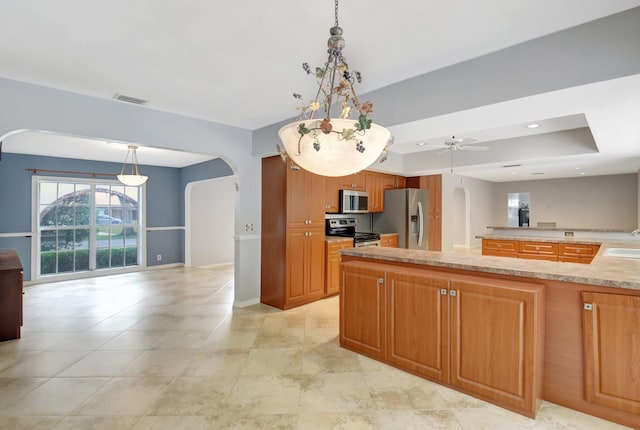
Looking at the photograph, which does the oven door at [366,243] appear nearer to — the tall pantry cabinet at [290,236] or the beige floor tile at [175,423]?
the tall pantry cabinet at [290,236]

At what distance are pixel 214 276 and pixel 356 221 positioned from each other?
3098 mm

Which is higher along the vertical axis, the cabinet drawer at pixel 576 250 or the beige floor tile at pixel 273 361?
the cabinet drawer at pixel 576 250

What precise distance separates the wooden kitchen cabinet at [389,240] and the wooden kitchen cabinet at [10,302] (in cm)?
495

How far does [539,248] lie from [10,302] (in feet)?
21.9

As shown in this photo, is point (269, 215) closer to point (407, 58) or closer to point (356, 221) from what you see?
point (356, 221)

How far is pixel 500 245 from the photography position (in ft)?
16.9

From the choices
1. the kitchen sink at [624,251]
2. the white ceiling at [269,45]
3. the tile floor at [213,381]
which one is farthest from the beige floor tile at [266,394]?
the kitchen sink at [624,251]

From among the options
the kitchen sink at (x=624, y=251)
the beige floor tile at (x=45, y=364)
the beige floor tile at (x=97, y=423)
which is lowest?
the beige floor tile at (x=97, y=423)

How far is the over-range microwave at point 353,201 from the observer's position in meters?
5.25

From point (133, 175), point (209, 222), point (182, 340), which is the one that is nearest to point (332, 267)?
point (182, 340)

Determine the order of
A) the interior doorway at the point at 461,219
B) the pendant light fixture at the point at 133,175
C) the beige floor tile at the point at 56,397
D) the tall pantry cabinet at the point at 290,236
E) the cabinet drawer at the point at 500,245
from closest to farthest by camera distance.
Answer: the beige floor tile at the point at 56,397
the tall pantry cabinet at the point at 290,236
the cabinet drawer at the point at 500,245
the pendant light fixture at the point at 133,175
the interior doorway at the point at 461,219

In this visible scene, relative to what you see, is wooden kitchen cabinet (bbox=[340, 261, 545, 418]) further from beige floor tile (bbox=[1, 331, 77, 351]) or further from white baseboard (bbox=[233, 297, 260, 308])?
beige floor tile (bbox=[1, 331, 77, 351])

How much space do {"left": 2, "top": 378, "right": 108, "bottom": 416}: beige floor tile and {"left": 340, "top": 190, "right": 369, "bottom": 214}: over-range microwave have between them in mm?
3789

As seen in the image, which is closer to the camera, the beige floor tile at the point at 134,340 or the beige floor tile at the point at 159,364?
the beige floor tile at the point at 159,364
